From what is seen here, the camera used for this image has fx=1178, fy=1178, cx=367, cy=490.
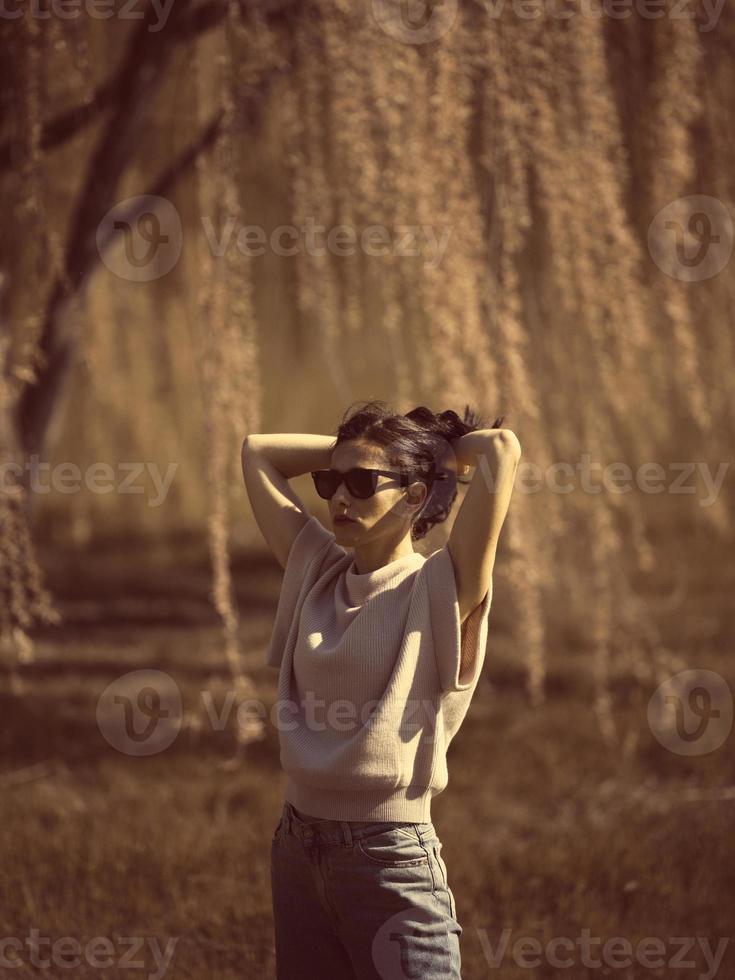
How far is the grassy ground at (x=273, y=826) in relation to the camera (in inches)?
119

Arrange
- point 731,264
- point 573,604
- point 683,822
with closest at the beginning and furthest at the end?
point 683,822 < point 731,264 < point 573,604

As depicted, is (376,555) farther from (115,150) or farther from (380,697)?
(115,150)

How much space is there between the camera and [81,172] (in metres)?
5.00

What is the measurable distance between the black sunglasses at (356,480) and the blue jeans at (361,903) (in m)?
Answer: 0.52

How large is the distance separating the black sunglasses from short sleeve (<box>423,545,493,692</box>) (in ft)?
0.48

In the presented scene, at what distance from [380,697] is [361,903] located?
0.31 m

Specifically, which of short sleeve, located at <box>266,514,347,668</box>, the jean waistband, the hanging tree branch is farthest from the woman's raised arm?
the hanging tree branch

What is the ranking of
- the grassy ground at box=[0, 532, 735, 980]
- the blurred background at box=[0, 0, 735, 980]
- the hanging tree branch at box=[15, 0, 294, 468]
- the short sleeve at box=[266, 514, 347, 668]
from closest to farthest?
1. the short sleeve at box=[266, 514, 347, 668]
2. the grassy ground at box=[0, 532, 735, 980]
3. the blurred background at box=[0, 0, 735, 980]
4. the hanging tree branch at box=[15, 0, 294, 468]

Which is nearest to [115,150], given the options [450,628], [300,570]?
[300,570]

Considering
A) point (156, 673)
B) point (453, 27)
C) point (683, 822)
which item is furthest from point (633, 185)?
point (156, 673)

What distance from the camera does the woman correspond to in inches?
70.8

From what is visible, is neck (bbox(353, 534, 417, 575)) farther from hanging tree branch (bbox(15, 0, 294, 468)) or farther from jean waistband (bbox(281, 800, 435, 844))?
hanging tree branch (bbox(15, 0, 294, 468))

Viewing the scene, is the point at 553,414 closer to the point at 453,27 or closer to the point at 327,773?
the point at 453,27

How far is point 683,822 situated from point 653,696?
1442 millimetres
